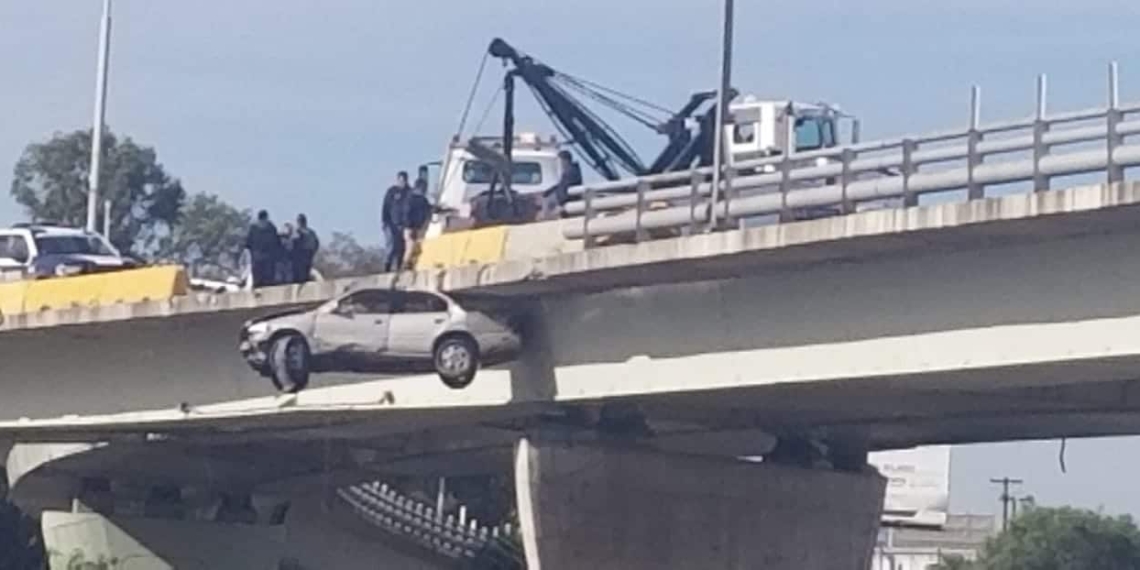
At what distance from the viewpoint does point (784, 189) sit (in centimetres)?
2962

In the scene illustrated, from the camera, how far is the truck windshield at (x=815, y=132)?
44188 mm

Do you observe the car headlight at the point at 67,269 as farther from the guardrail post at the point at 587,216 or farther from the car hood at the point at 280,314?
the guardrail post at the point at 587,216

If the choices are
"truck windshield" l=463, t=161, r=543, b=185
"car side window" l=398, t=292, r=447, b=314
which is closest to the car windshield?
"truck windshield" l=463, t=161, r=543, b=185

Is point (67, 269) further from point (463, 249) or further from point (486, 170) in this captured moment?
point (463, 249)

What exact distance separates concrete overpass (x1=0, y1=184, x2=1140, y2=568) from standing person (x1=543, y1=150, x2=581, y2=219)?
8.75 ft

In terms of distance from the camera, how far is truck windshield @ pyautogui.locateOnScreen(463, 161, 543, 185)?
1779 inches

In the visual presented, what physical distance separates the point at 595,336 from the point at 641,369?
103cm

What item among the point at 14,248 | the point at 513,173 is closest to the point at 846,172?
the point at 513,173

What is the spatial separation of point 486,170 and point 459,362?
13.8 meters

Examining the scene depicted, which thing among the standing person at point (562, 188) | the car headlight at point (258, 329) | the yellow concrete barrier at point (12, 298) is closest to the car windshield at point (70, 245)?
the yellow concrete barrier at point (12, 298)

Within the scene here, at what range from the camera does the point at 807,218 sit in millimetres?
29438

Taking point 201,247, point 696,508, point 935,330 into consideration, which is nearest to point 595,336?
point 696,508

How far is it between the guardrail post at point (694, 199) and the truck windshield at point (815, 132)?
13.3 meters

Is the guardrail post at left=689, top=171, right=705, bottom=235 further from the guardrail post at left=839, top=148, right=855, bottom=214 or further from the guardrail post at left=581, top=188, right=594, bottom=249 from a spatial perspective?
the guardrail post at left=839, top=148, right=855, bottom=214
